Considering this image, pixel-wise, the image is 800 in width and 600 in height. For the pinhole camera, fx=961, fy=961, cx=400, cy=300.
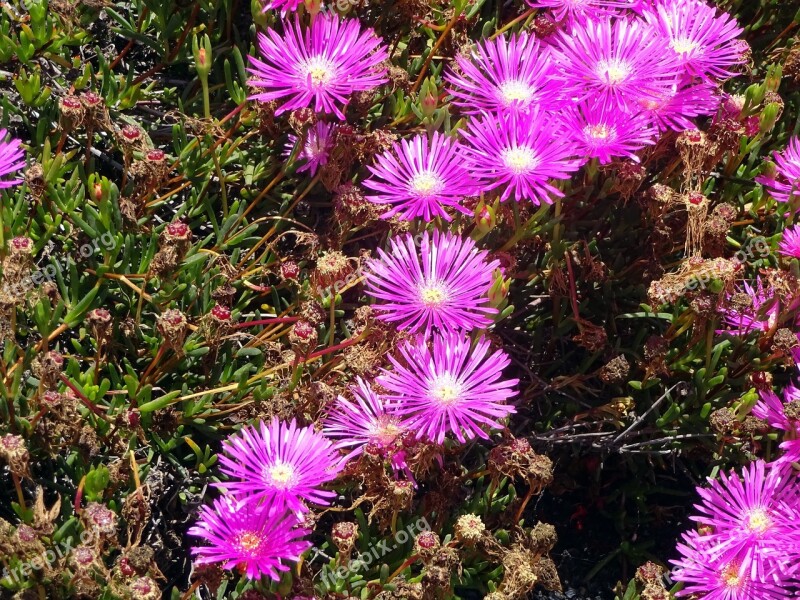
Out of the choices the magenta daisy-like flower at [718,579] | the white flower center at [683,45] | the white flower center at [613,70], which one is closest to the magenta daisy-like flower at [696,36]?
the white flower center at [683,45]

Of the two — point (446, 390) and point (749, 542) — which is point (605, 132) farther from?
point (749, 542)

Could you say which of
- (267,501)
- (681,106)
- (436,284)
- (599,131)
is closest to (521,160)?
(599,131)

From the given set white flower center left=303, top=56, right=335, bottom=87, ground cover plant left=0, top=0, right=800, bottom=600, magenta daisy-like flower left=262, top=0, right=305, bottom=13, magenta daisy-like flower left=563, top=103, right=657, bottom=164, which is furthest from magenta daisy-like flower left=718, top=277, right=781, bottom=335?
magenta daisy-like flower left=262, top=0, right=305, bottom=13

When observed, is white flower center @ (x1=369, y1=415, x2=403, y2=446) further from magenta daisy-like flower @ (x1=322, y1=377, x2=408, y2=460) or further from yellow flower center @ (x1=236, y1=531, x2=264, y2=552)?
yellow flower center @ (x1=236, y1=531, x2=264, y2=552)

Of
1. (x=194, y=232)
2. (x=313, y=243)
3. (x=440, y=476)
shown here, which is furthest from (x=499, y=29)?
(x=440, y=476)

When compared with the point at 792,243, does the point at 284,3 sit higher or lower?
higher
